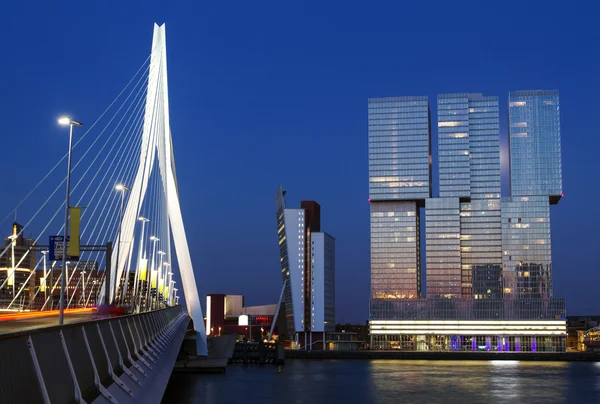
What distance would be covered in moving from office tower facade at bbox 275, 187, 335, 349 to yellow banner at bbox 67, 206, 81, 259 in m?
158

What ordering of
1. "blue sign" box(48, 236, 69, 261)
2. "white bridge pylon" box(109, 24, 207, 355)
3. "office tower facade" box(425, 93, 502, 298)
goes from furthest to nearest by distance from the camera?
"office tower facade" box(425, 93, 502, 298) → "white bridge pylon" box(109, 24, 207, 355) → "blue sign" box(48, 236, 69, 261)

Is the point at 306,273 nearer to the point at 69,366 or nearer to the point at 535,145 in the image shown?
the point at 535,145

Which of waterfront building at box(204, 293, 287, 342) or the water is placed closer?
the water

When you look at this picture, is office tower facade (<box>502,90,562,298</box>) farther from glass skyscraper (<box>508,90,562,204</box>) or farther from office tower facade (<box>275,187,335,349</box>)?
office tower facade (<box>275,187,335,349</box>)

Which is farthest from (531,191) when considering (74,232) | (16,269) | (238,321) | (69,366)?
(69,366)

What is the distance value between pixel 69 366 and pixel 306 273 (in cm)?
17532

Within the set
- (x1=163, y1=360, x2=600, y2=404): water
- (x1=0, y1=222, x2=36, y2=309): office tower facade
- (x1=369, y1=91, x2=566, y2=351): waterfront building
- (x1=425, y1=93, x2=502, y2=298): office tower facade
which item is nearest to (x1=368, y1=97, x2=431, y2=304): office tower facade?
(x1=369, y1=91, x2=566, y2=351): waterfront building

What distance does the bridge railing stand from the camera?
7.11m

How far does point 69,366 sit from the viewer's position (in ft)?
29.7

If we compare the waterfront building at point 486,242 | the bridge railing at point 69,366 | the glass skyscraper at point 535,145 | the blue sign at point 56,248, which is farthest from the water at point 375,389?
the glass skyscraper at point 535,145

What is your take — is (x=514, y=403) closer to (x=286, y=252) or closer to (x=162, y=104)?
(x=162, y=104)

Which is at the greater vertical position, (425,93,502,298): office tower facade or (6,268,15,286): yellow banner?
(425,93,502,298): office tower facade

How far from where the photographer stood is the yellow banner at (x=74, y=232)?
2061 cm

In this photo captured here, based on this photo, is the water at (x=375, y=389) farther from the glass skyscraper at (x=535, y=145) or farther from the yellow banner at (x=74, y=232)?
the glass skyscraper at (x=535, y=145)
